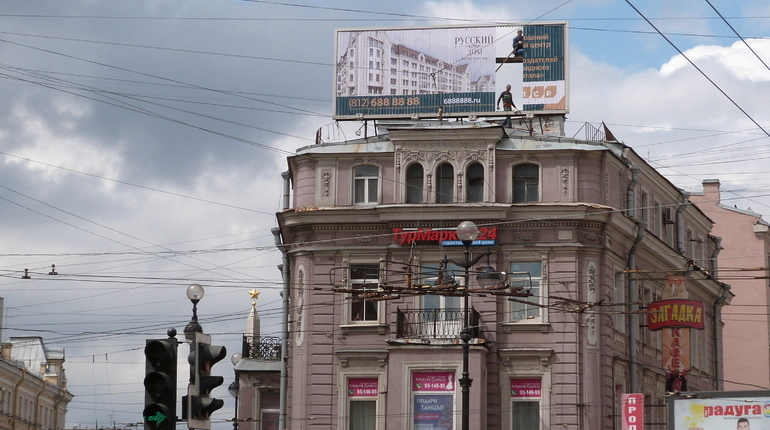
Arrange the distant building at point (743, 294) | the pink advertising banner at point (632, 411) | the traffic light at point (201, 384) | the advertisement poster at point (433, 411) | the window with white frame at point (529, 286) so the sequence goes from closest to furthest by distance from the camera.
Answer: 1. the traffic light at point (201, 384)
2. the advertisement poster at point (433, 411)
3. the pink advertising banner at point (632, 411)
4. the window with white frame at point (529, 286)
5. the distant building at point (743, 294)

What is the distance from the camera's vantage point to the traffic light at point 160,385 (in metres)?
18.0

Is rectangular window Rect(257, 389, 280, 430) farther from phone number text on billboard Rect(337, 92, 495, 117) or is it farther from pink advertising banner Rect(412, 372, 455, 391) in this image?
phone number text on billboard Rect(337, 92, 495, 117)

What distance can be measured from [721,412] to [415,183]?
491 inches

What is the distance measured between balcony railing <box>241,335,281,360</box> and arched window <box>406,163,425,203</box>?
697 cm

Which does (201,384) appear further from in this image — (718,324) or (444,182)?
(718,324)

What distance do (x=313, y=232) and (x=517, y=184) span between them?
21.0 ft

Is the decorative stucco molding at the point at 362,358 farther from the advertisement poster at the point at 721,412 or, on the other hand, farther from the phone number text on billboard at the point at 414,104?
the advertisement poster at the point at 721,412

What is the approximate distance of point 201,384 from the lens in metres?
18.9

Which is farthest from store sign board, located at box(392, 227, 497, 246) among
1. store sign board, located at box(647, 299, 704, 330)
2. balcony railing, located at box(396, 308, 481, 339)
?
store sign board, located at box(647, 299, 704, 330)

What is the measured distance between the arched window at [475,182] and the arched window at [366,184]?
9.20ft

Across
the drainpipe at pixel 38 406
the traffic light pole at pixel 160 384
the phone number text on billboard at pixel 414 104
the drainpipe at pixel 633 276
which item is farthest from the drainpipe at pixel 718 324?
the drainpipe at pixel 38 406

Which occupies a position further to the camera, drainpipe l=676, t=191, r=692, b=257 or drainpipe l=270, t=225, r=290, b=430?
drainpipe l=676, t=191, r=692, b=257

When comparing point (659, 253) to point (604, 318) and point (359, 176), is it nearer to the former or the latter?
point (604, 318)

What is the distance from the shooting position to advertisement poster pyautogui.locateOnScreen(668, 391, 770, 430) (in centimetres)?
3731
